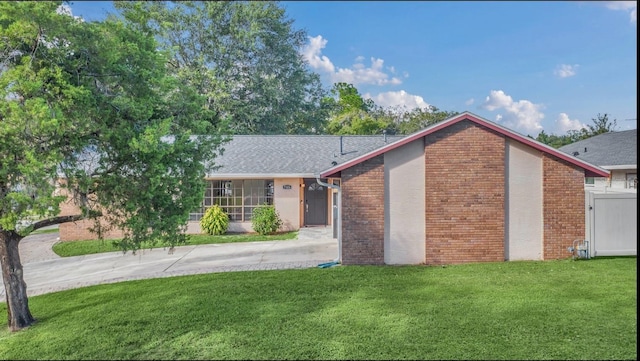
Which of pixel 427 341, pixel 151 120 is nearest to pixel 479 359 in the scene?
pixel 427 341

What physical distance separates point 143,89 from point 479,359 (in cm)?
615

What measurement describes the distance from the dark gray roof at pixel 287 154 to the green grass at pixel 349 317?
23.0 feet

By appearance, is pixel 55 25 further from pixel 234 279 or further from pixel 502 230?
pixel 502 230

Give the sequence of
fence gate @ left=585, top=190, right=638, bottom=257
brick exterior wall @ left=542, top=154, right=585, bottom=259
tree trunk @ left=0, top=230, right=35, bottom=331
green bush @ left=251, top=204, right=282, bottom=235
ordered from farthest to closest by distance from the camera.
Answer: green bush @ left=251, top=204, right=282, bottom=235
fence gate @ left=585, top=190, right=638, bottom=257
brick exterior wall @ left=542, top=154, right=585, bottom=259
tree trunk @ left=0, top=230, right=35, bottom=331

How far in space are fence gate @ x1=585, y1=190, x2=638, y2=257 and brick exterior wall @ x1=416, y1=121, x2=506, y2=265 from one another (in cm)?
254

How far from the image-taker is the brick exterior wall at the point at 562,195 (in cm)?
928

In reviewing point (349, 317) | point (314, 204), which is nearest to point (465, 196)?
point (349, 317)

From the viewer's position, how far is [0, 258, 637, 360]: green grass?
4930 mm

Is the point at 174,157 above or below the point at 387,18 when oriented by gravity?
below

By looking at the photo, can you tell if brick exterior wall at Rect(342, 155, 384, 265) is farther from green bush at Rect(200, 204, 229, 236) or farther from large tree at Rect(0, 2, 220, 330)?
green bush at Rect(200, 204, 229, 236)

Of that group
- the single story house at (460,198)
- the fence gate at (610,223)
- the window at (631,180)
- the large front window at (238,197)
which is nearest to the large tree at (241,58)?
the large front window at (238,197)

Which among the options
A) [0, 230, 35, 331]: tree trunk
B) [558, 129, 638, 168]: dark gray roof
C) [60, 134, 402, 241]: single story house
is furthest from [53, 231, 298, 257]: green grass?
[558, 129, 638, 168]: dark gray roof

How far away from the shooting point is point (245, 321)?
5.93 m

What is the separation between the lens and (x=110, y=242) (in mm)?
13000
